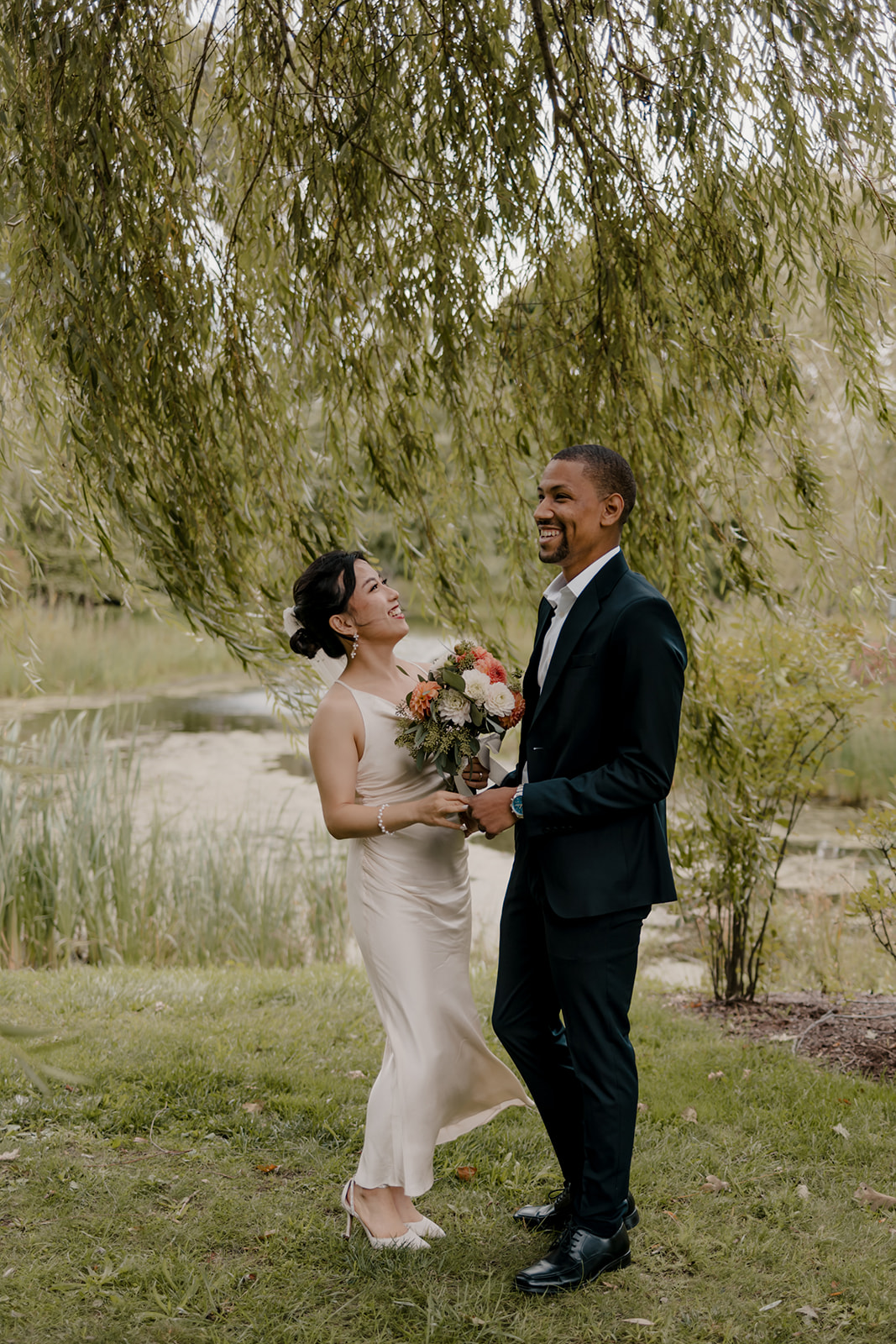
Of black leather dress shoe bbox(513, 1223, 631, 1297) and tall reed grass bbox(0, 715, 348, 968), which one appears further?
tall reed grass bbox(0, 715, 348, 968)

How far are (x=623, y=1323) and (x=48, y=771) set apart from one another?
213 cm

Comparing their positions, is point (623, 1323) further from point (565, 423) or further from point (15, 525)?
point (15, 525)

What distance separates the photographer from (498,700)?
9.59ft

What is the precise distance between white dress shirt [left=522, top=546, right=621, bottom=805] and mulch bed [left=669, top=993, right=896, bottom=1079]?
8.16ft

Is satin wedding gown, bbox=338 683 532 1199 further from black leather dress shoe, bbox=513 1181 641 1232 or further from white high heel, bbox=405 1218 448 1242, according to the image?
black leather dress shoe, bbox=513 1181 641 1232

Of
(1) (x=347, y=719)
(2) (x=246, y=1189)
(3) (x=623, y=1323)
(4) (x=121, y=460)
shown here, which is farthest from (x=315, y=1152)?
(4) (x=121, y=460)

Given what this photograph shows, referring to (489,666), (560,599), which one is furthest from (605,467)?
(489,666)

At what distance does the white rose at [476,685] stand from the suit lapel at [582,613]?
0.52 feet

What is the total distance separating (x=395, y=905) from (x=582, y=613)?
0.94 metres

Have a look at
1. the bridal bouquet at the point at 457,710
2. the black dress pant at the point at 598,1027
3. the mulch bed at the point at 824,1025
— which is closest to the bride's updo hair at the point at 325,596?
the bridal bouquet at the point at 457,710

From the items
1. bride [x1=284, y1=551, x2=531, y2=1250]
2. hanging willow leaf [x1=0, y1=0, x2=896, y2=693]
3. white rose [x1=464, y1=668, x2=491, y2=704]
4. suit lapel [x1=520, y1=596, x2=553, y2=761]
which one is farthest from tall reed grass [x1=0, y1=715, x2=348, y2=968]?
white rose [x1=464, y1=668, x2=491, y2=704]

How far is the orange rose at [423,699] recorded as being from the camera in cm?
292

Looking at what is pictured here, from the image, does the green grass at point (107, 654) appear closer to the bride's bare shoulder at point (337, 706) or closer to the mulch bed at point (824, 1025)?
the mulch bed at point (824, 1025)

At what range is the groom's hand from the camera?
111 inches
